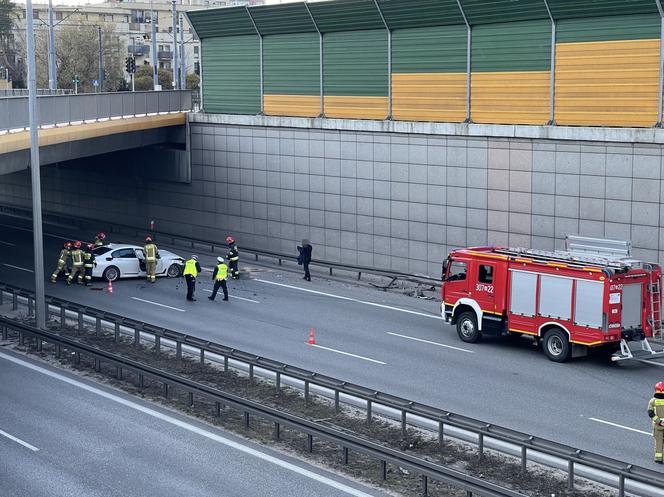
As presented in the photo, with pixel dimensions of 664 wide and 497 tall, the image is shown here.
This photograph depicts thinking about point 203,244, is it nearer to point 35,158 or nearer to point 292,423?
point 35,158

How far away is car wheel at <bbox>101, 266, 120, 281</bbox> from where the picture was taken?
3625cm

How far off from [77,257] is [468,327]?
46.7ft

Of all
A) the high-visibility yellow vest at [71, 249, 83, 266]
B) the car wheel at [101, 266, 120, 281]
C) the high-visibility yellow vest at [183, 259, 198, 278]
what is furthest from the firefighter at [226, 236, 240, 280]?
the high-visibility yellow vest at [71, 249, 83, 266]

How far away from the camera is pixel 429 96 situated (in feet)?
115

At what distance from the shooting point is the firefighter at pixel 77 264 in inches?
1399

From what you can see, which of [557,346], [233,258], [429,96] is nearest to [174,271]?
[233,258]

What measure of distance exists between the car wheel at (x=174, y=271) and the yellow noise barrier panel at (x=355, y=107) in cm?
739

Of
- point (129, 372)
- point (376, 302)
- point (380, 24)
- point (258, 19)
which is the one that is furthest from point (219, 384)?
point (258, 19)

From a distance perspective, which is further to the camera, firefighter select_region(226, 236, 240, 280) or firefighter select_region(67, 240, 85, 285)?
firefighter select_region(67, 240, 85, 285)

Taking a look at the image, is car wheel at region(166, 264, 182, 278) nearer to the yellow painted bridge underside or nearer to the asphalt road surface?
the asphalt road surface

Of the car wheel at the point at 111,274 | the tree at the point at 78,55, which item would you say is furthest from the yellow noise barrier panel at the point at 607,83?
the tree at the point at 78,55

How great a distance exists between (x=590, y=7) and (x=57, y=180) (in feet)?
104

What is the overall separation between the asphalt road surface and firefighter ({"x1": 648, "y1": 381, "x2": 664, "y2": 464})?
255 millimetres

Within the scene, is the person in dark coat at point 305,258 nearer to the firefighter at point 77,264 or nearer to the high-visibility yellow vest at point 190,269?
the high-visibility yellow vest at point 190,269
